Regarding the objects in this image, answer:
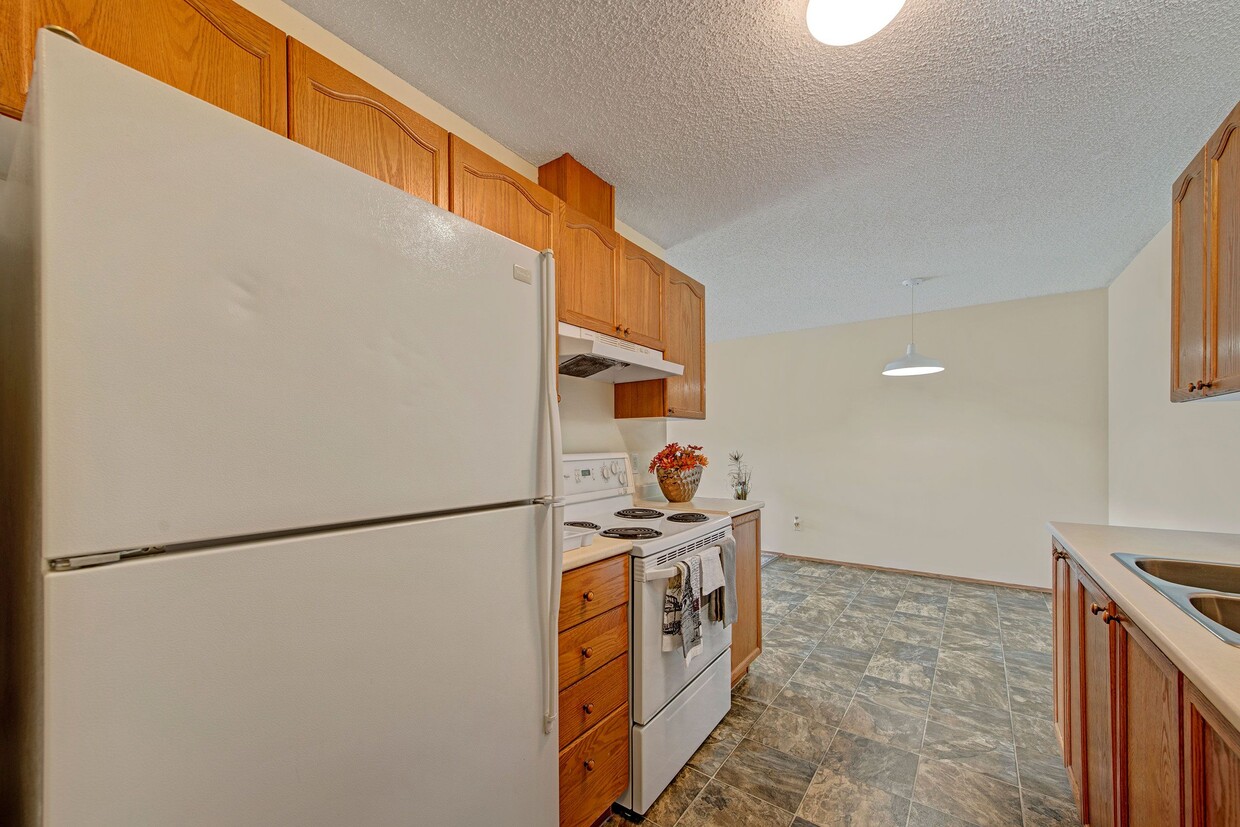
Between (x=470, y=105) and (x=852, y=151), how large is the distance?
1514 mm

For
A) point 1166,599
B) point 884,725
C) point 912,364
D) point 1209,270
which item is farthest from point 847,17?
point 912,364

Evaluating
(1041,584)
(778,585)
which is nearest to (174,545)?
(778,585)

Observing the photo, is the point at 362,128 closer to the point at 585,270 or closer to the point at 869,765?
the point at 585,270

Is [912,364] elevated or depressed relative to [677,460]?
elevated

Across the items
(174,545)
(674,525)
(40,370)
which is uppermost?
(40,370)

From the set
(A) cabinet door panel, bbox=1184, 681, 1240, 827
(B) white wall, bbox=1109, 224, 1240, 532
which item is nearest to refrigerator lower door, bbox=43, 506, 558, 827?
(A) cabinet door panel, bbox=1184, 681, 1240, 827

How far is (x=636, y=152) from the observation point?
2.00m

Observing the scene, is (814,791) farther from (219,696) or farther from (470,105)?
(470,105)

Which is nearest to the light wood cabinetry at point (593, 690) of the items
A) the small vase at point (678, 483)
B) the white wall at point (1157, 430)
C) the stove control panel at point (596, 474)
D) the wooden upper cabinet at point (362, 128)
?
the stove control panel at point (596, 474)

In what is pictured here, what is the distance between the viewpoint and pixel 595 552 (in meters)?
1.50

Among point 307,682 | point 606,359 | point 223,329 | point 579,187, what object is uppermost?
point 579,187

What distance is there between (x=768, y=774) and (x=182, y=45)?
2.75 meters

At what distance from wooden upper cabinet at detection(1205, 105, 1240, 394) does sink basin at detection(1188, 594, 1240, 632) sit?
53cm

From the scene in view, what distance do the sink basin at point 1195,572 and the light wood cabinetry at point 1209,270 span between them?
1.72ft
